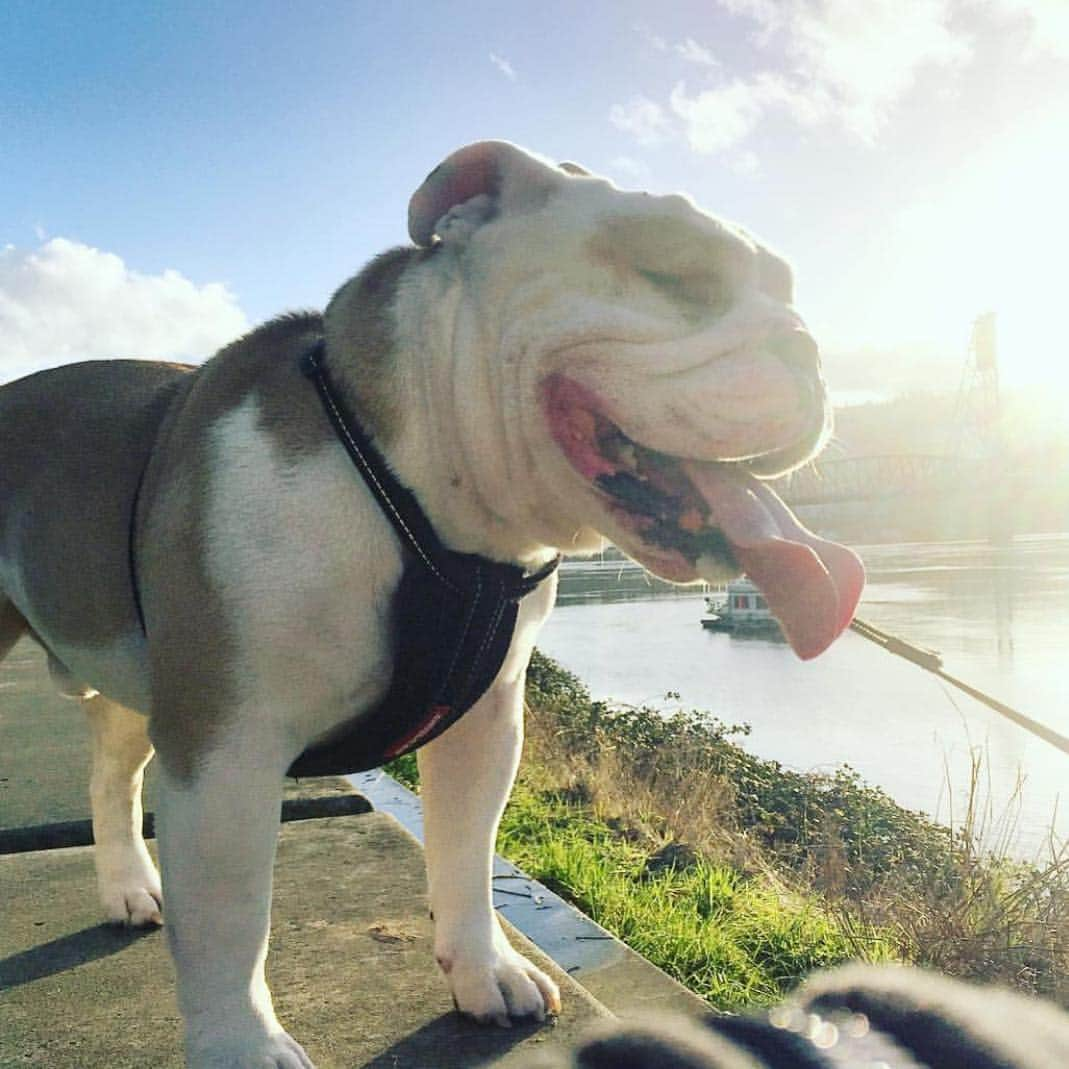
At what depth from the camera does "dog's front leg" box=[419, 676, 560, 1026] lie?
231 centimetres

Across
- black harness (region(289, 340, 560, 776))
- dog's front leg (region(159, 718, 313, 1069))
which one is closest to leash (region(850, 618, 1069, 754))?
black harness (region(289, 340, 560, 776))

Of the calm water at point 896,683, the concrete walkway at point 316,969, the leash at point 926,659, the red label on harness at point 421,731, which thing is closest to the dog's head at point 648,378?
the red label on harness at point 421,731

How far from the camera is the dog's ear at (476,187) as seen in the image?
210 centimetres

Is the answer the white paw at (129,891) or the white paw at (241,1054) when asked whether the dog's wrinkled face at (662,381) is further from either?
the white paw at (129,891)

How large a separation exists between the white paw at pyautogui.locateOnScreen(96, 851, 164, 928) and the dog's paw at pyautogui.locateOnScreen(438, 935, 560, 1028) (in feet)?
3.03

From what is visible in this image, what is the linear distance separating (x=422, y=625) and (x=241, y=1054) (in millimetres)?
774

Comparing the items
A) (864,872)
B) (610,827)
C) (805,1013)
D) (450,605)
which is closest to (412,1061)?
(450,605)

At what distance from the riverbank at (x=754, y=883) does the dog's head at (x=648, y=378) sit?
1.55m

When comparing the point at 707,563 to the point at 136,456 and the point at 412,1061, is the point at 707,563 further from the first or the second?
the point at 136,456

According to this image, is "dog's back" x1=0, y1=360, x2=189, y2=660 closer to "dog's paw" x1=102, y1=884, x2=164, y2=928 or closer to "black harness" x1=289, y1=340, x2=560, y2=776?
"black harness" x1=289, y1=340, x2=560, y2=776

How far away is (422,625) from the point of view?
1978 mm

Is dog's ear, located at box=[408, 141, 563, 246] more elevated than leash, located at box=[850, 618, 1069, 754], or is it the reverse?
dog's ear, located at box=[408, 141, 563, 246]

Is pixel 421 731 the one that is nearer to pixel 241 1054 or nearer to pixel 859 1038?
pixel 241 1054

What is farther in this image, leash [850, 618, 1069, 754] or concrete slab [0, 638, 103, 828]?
concrete slab [0, 638, 103, 828]
